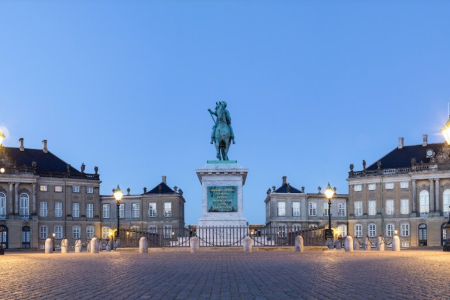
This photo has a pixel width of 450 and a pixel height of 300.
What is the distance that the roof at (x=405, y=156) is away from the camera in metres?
85.6

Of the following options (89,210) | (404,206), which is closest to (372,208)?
(404,206)


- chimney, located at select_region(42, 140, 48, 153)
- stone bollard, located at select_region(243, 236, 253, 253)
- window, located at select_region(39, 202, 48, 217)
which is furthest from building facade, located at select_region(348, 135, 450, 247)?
stone bollard, located at select_region(243, 236, 253, 253)

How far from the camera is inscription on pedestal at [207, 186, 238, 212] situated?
115ft

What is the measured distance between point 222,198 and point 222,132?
4.13 m

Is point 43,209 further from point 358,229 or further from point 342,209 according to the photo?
point 342,209

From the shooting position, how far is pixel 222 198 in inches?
1382

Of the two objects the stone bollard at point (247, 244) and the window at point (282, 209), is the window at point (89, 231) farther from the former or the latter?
the stone bollard at point (247, 244)

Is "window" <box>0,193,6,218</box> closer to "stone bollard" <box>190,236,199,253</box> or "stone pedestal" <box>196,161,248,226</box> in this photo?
"stone pedestal" <box>196,161,248,226</box>

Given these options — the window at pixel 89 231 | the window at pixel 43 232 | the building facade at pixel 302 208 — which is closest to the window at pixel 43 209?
the window at pixel 43 232

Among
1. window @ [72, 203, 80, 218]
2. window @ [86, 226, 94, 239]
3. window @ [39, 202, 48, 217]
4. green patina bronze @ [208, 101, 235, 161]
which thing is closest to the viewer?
green patina bronze @ [208, 101, 235, 161]

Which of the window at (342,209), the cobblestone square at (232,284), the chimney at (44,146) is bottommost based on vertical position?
the window at (342,209)

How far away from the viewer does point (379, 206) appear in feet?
284

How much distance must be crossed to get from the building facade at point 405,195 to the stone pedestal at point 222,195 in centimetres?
4954

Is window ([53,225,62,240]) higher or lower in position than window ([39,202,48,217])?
lower
